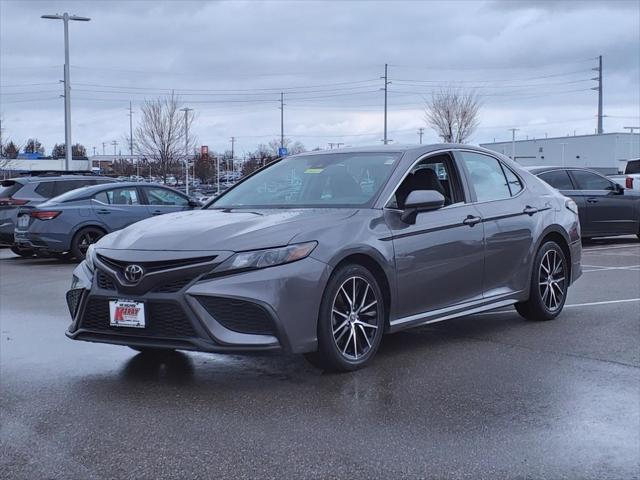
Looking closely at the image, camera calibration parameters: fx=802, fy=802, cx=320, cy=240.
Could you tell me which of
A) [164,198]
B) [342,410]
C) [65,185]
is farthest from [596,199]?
[342,410]

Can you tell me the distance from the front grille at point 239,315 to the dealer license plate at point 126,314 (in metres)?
0.44

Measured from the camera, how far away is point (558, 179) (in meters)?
14.9

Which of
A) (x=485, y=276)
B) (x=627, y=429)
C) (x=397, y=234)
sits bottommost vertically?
(x=627, y=429)

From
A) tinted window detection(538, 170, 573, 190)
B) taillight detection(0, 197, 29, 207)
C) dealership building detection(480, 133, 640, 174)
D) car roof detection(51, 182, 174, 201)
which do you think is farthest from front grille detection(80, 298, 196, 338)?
dealership building detection(480, 133, 640, 174)

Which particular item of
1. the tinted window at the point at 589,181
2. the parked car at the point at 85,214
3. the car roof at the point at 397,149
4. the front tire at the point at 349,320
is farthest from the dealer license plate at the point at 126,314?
the tinted window at the point at 589,181

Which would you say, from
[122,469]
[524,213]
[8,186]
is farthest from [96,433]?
[8,186]

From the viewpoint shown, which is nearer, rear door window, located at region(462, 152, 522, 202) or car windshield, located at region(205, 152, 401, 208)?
car windshield, located at region(205, 152, 401, 208)

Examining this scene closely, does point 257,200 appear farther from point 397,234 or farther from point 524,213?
point 524,213

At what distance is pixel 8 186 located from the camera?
16406 mm

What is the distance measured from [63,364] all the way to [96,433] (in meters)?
1.74

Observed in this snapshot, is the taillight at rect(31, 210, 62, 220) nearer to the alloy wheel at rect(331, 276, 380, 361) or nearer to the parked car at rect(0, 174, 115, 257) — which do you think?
the parked car at rect(0, 174, 115, 257)

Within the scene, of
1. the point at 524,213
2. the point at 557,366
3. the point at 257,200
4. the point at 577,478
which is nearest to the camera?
the point at 577,478

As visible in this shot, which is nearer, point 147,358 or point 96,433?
point 96,433

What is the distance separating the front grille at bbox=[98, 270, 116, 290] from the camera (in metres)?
5.26
